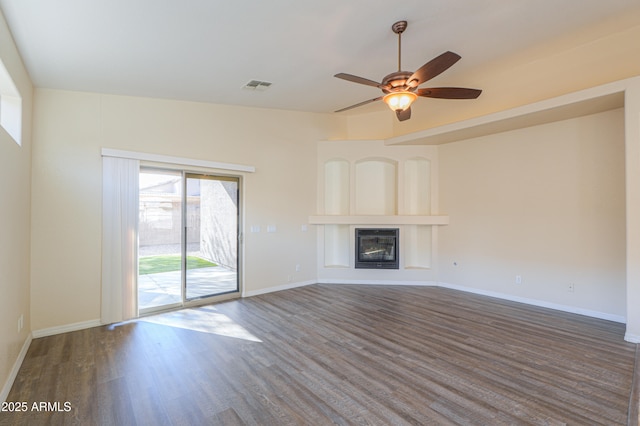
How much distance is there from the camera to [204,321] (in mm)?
3910

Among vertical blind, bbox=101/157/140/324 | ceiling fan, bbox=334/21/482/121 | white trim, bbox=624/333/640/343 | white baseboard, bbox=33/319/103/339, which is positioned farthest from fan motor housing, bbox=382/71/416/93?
white baseboard, bbox=33/319/103/339

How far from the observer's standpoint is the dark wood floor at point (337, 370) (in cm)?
210

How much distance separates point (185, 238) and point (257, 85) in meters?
2.51

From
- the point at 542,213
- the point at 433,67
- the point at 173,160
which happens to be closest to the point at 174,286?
the point at 173,160

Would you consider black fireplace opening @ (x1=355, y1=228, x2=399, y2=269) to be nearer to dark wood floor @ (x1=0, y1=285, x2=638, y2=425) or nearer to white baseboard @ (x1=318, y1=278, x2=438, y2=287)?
white baseboard @ (x1=318, y1=278, x2=438, y2=287)

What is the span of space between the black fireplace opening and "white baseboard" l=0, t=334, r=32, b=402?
4.78 meters

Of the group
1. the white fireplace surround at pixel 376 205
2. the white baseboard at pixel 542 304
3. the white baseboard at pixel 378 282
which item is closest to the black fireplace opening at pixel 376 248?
the white fireplace surround at pixel 376 205

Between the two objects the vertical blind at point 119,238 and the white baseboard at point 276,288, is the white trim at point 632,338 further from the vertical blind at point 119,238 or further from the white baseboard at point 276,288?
the vertical blind at point 119,238

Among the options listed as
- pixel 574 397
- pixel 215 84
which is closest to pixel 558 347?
pixel 574 397

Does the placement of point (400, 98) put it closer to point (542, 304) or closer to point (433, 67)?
point (433, 67)

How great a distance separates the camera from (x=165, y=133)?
14.1 feet

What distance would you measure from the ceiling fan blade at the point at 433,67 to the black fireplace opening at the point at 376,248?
11.6 ft

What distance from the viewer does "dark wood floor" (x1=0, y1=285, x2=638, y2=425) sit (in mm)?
2100

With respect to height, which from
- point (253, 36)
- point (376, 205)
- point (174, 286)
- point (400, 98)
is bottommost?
point (174, 286)
